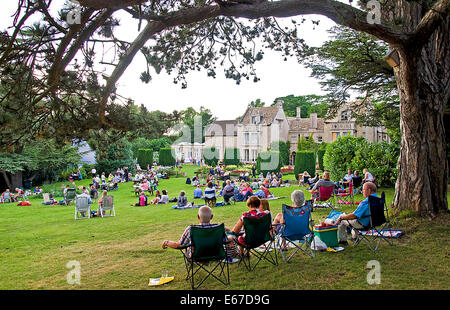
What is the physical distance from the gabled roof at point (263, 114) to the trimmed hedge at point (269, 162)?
1638cm

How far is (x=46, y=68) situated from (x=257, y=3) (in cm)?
438

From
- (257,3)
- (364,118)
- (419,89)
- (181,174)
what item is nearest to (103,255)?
(257,3)

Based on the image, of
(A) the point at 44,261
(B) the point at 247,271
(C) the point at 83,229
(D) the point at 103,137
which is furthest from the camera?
(C) the point at 83,229

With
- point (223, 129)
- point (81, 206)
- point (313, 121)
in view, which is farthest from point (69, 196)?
point (223, 129)

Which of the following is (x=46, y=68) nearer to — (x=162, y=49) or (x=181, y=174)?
(x=162, y=49)

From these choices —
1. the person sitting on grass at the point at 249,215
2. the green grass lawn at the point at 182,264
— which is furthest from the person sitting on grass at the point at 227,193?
the person sitting on grass at the point at 249,215

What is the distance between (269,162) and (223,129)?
25947 millimetres

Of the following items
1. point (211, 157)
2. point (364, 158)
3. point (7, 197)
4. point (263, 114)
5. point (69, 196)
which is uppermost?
point (263, 114)

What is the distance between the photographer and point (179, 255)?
6.26m

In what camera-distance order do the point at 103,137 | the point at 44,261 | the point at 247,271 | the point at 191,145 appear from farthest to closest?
the point at 191,145 → the point at 103,137 → the point at 44,261 → the point at 247,271

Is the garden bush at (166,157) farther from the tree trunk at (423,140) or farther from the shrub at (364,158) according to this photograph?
the tree trunk at (423,140)

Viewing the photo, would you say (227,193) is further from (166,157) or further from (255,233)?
(166,157)

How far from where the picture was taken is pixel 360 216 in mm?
5938

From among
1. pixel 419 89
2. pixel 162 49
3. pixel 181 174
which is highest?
pixel 162 49
